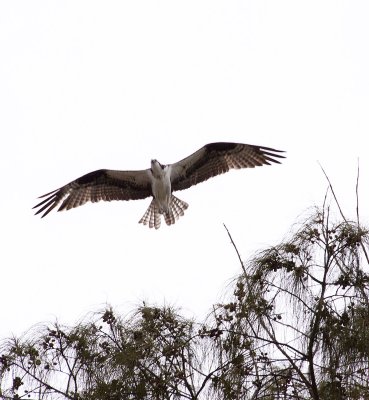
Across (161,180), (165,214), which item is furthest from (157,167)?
(165,214)

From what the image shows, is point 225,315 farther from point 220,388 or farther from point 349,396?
point 349,396

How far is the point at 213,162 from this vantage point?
1168 centimetres

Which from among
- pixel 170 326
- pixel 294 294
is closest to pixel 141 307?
pixel 170 326

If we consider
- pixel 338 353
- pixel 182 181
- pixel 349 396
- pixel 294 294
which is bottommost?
pixel 349 396

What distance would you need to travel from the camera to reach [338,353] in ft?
17.1

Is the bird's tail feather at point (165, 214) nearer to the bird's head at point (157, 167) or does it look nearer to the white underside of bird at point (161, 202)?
the white underside of bird at point (161, 202)

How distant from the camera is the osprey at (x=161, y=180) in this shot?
11.6 metres

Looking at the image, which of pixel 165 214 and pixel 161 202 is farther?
pixel 165 214

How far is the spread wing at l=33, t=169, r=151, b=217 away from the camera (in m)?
11.9

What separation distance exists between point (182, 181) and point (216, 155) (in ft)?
2.03

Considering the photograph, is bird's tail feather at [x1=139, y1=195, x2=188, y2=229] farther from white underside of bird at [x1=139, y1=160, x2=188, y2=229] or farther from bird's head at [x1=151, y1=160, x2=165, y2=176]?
bird's head at [x1=151, y1=160, x2=165, y2=176]

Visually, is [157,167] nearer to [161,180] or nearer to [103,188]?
[161,180]

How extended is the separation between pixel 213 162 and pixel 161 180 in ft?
2.55

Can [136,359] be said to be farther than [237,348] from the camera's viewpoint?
Yes
